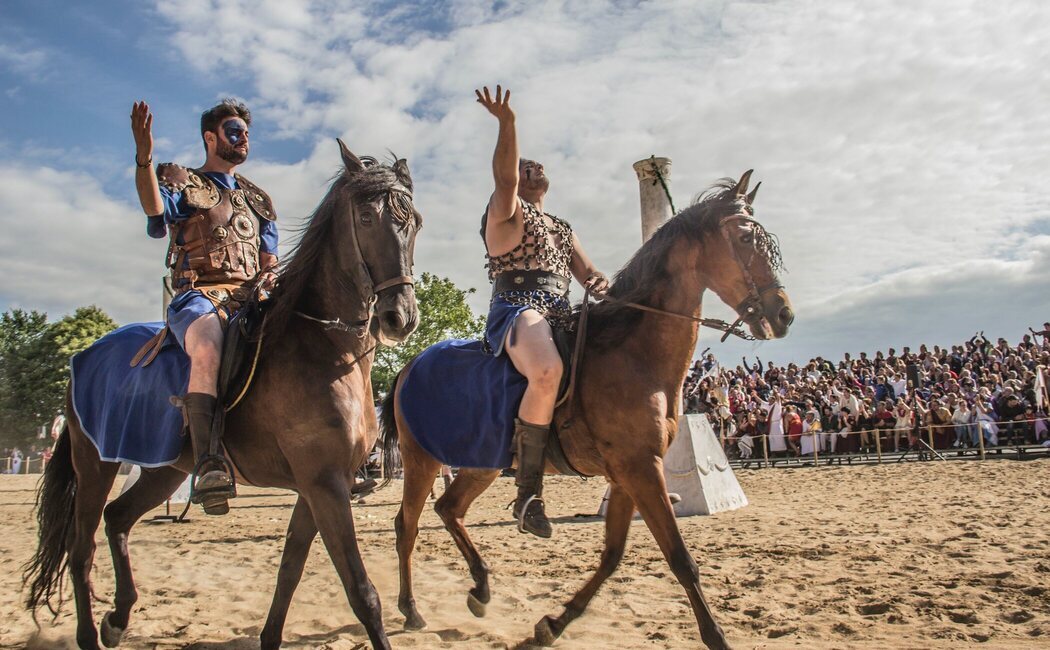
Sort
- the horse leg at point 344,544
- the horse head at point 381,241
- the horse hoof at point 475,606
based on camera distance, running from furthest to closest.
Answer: the horse hoof at point 475,606
the horse head at point 381,241
the horse leg at point 344,544

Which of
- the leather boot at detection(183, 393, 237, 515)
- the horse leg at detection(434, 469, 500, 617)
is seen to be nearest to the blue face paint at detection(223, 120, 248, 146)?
the leather boot at detection(183, 393, 237, 515)

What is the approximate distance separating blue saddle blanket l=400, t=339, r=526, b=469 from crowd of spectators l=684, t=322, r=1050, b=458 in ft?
44.4

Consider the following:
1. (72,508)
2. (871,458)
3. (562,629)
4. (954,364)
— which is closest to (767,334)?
(562,629)

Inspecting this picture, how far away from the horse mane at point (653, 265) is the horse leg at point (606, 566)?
1043 millimetres

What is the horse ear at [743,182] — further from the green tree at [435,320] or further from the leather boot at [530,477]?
the green tree at [435,320]

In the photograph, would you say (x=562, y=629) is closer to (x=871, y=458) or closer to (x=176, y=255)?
(x=176, y=255)

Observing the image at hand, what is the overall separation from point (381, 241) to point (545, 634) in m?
2.60

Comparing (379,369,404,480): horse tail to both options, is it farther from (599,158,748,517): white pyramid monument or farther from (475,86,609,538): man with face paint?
(599,158,748,517): white pyramid monument

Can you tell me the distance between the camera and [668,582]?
19.8 ft

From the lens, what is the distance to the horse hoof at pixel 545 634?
466 cm

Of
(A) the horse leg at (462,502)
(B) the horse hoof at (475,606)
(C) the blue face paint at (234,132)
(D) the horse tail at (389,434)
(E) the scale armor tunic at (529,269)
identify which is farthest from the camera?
(D) the horse tail at (389,434)

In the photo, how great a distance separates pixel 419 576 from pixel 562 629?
2489 mm

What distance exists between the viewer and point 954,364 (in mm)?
21219

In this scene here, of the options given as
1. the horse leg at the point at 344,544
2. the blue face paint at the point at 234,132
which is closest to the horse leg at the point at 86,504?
the horse leg at the point at 344,544
